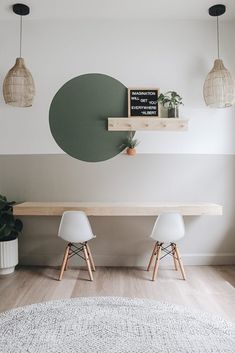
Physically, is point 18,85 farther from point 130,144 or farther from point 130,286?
point 130,286

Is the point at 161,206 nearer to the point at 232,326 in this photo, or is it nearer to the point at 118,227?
the point at 118,227

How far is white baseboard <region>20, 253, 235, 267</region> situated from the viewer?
13.4 feet

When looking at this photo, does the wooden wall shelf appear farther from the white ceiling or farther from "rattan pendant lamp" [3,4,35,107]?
the white ceiling

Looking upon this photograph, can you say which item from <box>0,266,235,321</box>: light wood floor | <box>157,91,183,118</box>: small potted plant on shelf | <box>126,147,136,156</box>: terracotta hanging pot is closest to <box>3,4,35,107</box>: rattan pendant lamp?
<box>126,147,136,156</box>: terracotta hanging pot

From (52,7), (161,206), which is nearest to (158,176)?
(161,206)

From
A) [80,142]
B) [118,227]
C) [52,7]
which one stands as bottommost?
[118,227]

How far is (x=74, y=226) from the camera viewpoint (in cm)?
355

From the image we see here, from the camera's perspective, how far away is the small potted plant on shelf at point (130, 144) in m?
4.05

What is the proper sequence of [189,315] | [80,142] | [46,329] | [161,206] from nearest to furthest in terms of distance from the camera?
[46,329] < [189,315] < [161,206] < [80,142]

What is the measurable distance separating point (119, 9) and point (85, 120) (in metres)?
1.28

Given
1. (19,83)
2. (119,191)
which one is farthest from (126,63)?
(119,191)

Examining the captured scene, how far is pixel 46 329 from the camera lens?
2400 mm

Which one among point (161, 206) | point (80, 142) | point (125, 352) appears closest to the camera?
point (125, 352)

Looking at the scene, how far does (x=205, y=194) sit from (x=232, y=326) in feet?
6.25
